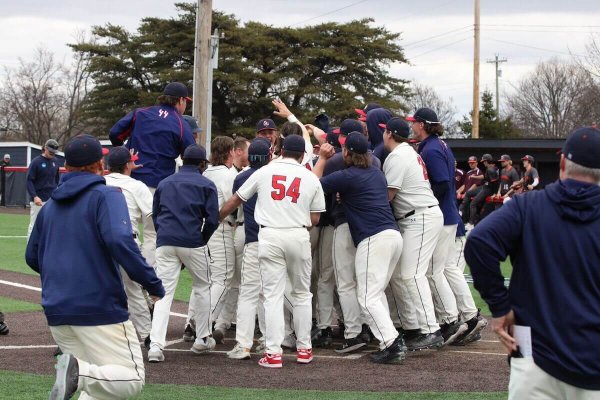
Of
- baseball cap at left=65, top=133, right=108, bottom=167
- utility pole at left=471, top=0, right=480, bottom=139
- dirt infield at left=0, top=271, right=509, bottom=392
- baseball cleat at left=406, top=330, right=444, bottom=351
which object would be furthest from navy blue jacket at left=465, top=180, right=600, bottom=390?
utility pole at left=471, top=0, right=480, bottom=139

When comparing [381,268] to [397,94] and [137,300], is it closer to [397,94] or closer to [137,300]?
[137,300]

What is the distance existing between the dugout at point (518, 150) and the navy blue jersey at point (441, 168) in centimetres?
1984

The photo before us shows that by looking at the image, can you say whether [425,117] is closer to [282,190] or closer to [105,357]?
[282,190]

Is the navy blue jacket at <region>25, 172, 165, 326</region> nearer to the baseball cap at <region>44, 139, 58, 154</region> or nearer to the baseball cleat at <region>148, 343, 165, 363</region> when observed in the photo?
the baseball cleat at <region>148, 343, 165, 363</region>

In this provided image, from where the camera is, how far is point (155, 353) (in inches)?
330

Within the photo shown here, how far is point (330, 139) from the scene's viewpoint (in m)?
9.48

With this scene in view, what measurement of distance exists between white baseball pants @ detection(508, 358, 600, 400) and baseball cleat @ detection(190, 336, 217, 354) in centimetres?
508

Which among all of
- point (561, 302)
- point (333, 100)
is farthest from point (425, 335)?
point (333, 100)

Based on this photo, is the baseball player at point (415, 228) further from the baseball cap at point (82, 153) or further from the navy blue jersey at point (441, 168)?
the baseball cap at point (82, 153)

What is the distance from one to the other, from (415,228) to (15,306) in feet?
19.6

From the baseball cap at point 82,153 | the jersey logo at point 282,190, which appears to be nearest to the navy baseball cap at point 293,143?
the jersey logo at point 282,190

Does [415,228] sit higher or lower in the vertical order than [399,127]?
lower

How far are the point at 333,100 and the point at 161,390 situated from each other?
37330 mm

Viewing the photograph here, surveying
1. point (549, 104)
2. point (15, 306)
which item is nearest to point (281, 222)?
point (15, 306)
